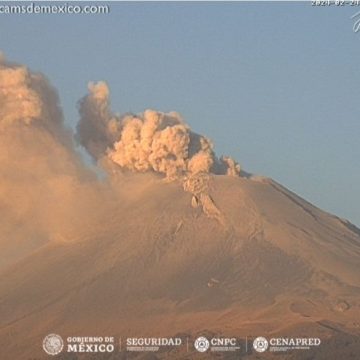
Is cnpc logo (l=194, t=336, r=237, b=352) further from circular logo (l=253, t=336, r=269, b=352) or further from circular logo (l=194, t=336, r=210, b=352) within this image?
circular logo (l=253, t=336, r=269, b=352)

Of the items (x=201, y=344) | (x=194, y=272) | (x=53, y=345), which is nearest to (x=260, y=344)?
(x=201, y=344)

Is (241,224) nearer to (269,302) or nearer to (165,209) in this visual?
(165,209)

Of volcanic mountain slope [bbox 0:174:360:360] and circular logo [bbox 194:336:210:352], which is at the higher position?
volcanic mountain slope [bbox 0:174:360:360]

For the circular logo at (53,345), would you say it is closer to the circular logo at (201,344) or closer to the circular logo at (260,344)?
the circular logo at (201,344)

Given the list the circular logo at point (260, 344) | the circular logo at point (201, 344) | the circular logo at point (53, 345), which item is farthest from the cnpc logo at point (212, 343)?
the circular logo at point (53, 345)

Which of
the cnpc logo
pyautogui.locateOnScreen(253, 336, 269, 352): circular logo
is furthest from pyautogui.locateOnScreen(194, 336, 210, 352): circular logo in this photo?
pyautogui.locateOnScreen(253, 336, 269, 352): circular logo

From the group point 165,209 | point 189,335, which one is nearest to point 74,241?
point 165,209
